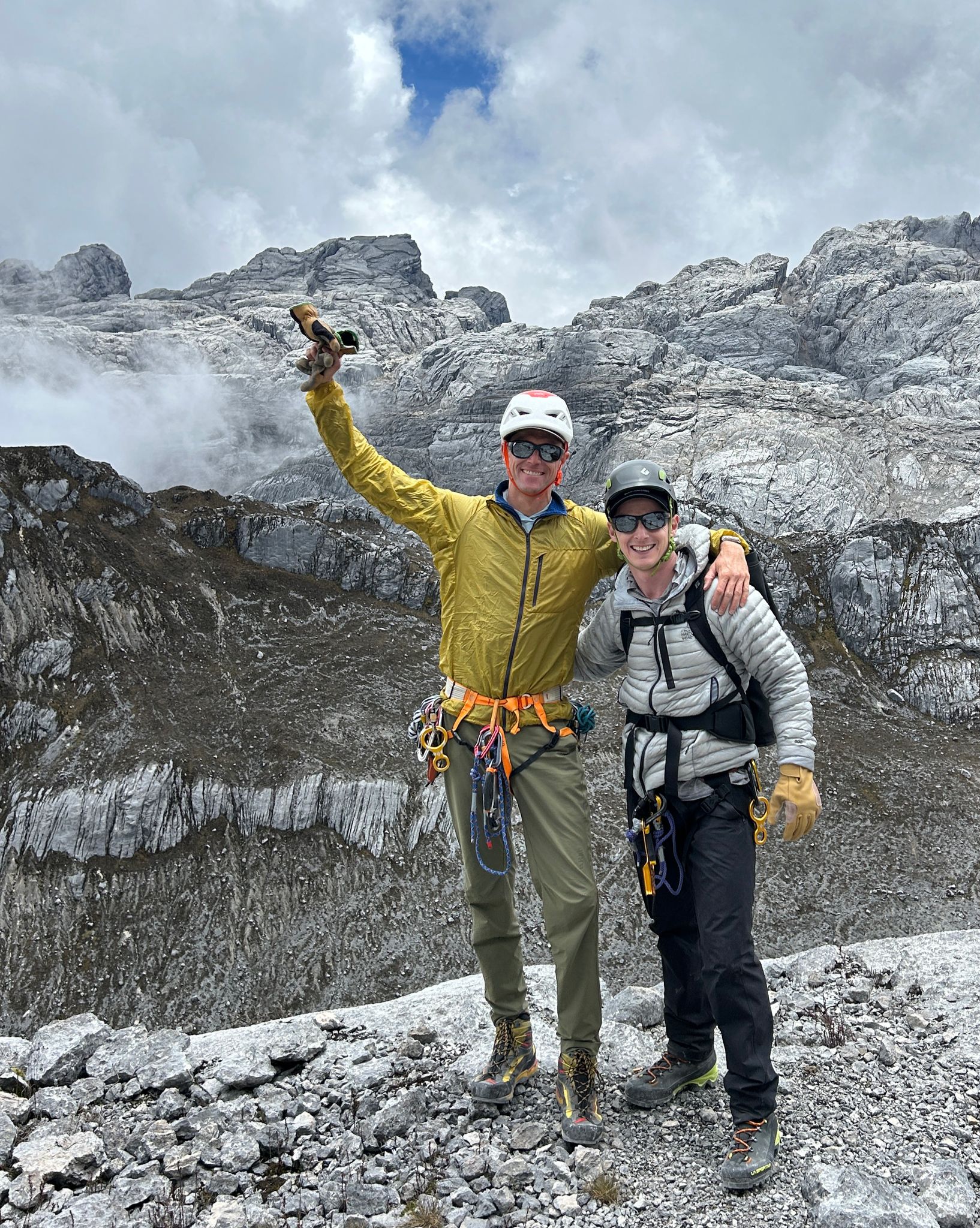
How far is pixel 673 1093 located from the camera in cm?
661

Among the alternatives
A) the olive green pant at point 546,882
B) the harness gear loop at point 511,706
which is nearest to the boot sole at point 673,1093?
the olive green pant at point 546,882

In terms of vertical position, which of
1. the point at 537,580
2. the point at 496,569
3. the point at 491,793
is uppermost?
the point at 496,569

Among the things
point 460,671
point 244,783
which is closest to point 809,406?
point 244,783

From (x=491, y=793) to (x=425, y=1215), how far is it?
3.02 meters

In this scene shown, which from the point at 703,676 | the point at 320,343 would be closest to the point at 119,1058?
the point at 703,676

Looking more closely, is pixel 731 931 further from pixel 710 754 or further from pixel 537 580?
pixel 537 580

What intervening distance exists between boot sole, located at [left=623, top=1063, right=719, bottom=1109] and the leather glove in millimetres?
6772

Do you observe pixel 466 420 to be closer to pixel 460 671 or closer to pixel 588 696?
pixel 588 696

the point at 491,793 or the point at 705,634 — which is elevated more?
the point at 705,634

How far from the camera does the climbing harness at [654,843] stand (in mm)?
6156

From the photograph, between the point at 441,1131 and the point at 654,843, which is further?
the point at 441,1131

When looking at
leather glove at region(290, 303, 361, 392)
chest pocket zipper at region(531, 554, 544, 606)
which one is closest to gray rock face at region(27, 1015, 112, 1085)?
chest pocket zipper at region(531, 554, 544, 606)

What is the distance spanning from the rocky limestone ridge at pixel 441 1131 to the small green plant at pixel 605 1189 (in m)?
0.01

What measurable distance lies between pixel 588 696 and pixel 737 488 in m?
61.0
